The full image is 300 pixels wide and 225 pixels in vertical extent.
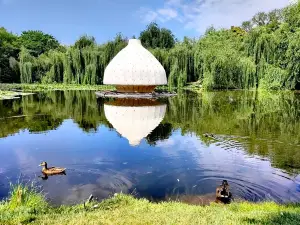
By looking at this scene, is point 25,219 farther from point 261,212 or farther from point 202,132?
point 202,132

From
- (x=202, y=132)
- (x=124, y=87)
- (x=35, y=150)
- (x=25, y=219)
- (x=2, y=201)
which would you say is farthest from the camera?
(x=124, y=87)

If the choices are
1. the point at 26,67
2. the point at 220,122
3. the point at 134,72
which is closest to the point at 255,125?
the point at 220,122

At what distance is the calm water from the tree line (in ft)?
61.1

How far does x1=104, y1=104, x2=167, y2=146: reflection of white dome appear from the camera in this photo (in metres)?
15.3

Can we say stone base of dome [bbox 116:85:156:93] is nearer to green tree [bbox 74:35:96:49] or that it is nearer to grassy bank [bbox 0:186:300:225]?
green tree [bbox 74:35:96:49]

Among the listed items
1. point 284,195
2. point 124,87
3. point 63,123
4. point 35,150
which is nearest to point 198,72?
point 124,87

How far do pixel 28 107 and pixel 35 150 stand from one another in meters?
13.2

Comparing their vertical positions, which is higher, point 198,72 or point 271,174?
point 198,72

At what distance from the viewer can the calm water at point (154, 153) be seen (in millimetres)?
8766

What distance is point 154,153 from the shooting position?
12055mm

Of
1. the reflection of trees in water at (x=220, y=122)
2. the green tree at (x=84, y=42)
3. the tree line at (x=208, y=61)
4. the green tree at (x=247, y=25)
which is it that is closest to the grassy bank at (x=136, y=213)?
the reflection of trees in water at (x=220, y=122)

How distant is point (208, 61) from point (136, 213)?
125 feet

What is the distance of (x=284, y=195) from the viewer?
8344 millimetres

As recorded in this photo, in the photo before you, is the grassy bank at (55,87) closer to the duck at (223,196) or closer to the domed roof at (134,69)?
the domed roof at (134,69)
